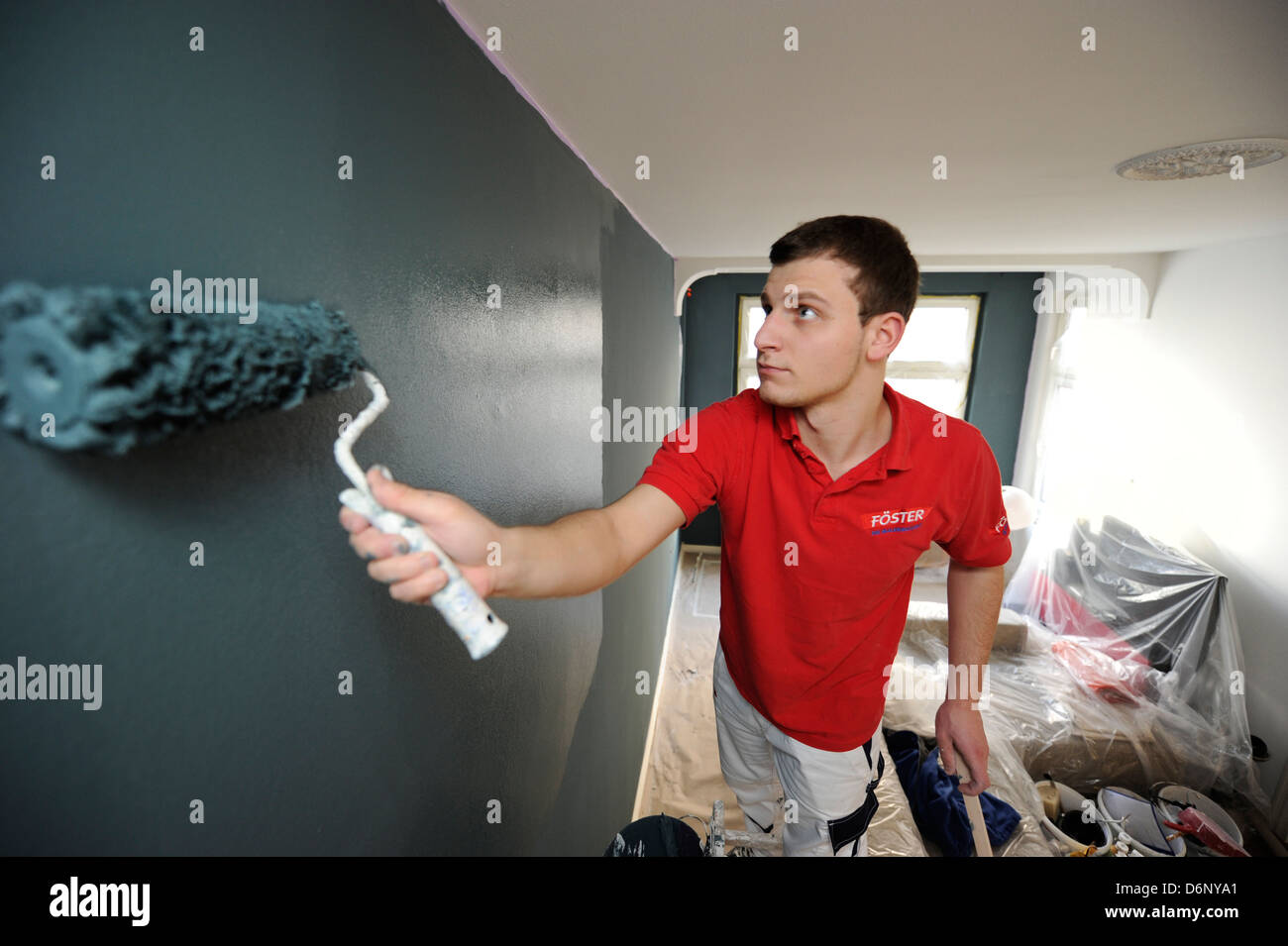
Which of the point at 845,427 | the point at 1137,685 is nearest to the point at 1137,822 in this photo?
the point at 1137,685

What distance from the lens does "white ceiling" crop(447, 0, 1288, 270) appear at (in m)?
0.73

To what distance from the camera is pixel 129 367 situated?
0.97 feet

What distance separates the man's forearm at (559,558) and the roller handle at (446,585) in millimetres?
117

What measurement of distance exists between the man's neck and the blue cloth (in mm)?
1645

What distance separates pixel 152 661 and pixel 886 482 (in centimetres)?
106

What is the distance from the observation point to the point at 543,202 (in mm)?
1063

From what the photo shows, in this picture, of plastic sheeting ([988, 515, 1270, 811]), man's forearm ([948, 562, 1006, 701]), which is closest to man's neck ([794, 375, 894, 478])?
man's forearm ([948, 562, 1006, 701])

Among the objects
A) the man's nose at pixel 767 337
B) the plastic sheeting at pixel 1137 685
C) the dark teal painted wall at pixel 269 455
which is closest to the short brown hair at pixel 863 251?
the man's nose at pixel 767 337

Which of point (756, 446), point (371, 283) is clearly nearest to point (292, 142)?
point (371, 283)

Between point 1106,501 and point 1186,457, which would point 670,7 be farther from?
point 1106,501

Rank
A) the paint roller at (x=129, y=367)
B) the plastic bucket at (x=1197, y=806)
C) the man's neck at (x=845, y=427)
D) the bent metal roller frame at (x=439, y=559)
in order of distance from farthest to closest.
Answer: the plastic bucket at (x=1197, y=806) < the man's neck at (x=845, y=427) < the bent metal roller frame at (x=439, y=559) < the paint roller at (x=129, y=367)

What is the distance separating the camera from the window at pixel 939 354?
4871 mm

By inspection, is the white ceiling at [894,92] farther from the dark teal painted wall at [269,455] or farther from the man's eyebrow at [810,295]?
the man's eyebrow at [810,295]

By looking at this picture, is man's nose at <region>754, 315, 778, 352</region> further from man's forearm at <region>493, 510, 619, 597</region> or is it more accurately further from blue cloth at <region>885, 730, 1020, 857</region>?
blue cloth at <region>885, 730, 1020, 857</region>
